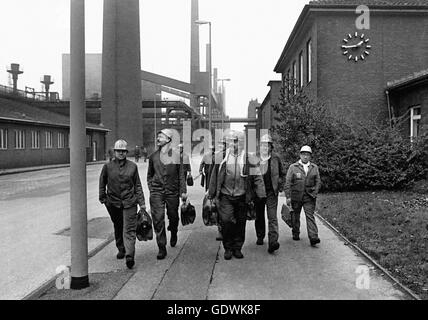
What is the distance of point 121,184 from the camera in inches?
242

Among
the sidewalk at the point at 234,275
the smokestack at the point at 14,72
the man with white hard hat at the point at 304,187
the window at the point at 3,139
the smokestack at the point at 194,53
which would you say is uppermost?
the smokestack at the point at 194,53

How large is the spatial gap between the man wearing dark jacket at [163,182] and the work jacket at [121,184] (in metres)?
0.54

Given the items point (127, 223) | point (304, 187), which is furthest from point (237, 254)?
point (304, 187)

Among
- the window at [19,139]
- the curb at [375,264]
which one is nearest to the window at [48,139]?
the window at [19,139]

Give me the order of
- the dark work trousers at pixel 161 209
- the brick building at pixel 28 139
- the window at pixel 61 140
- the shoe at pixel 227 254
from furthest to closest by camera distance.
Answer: the window at pixel 61 140
the brick building at pixel 28 139
the dark work trousers at pixel 161 209
the shoe at pixel 227 254

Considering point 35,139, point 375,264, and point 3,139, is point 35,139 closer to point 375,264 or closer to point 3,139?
point 3,139

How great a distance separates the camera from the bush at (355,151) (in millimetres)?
13727

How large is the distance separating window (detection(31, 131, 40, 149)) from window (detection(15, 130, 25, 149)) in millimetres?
1410

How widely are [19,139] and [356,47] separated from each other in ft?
77.2

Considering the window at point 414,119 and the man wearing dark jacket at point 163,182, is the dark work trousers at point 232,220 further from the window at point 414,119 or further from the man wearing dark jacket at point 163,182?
the window at point 414,119

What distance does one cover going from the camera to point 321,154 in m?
14.1
